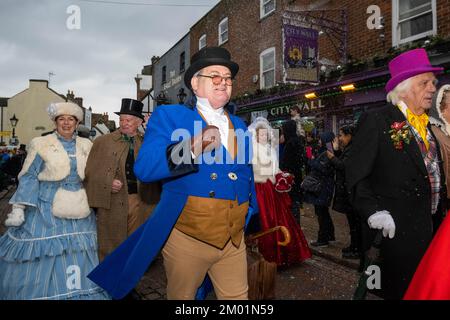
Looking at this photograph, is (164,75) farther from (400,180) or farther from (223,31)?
(400,180)

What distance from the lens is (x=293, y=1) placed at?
12156 mm

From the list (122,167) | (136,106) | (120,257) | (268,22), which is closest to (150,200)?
(122,167)

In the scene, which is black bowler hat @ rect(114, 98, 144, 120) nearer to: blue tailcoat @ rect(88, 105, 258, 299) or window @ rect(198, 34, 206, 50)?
blue tailcoat @ rect(88, 105, 258, 299)

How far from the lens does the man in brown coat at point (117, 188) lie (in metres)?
4.02

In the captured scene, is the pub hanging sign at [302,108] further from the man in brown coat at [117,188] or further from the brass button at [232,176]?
the brass button at [232,176]

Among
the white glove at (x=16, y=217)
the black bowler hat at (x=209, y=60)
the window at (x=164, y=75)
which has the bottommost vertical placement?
the white glove at (x=16, y=217)

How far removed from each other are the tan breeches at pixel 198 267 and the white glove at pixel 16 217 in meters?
1.86

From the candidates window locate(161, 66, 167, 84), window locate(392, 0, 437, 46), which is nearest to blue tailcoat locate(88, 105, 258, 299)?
window locate(392, 0, 437, 46)

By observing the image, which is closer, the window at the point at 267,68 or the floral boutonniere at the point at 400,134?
the floral boutonniere at the point at 400,134

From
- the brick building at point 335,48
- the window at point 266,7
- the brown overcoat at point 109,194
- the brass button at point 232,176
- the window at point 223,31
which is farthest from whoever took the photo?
the window at point 223,31

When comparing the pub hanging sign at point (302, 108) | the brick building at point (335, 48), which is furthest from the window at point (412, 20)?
the pub hanging sign at point (302, 108)

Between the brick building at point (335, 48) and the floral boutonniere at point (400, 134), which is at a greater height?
the brick building at point (335, 48)

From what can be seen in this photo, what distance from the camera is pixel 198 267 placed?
217 cm

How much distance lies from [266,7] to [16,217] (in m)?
12.9
